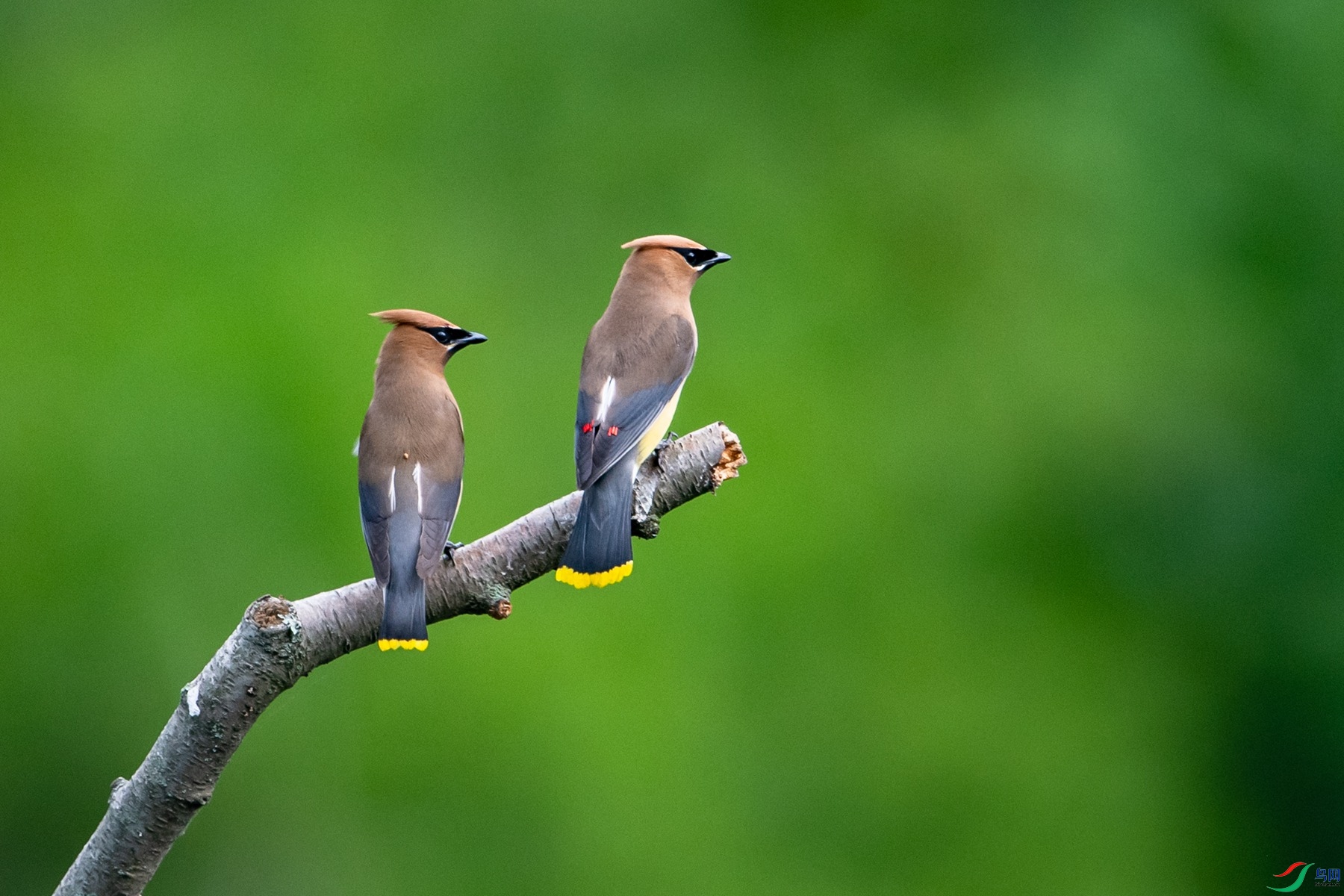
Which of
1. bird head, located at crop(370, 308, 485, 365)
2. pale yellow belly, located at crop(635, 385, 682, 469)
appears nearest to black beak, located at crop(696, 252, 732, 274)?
pale yellow belly, located at crop(635, 385, 682, 469)

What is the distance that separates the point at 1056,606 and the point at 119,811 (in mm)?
5553

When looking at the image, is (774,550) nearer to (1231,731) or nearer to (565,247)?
(565,247)

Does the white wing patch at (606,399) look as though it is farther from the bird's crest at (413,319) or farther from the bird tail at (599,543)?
the bird's crest at (413,319)

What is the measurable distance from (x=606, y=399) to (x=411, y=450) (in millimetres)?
411

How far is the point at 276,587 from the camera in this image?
6.32 meters

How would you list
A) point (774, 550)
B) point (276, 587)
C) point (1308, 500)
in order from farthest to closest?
point (1308, 500) < point (774, 550) < point (276, 587)

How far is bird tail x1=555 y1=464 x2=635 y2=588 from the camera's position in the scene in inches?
108

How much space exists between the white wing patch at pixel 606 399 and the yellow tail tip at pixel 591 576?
0.35 m

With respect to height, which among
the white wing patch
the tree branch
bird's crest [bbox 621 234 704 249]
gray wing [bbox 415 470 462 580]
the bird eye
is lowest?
the tree branch

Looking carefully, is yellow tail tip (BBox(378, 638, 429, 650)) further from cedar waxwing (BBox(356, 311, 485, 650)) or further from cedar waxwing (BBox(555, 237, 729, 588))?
cedar waxwing (BBox(555, 237, 729, 588))

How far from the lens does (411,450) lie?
2826mm

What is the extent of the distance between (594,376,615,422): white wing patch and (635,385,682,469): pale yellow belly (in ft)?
0.28

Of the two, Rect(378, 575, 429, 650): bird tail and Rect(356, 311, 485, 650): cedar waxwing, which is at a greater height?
Rect(356, 311, 485, 650): cedar waxwing

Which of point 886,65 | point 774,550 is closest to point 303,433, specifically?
point 774,550
